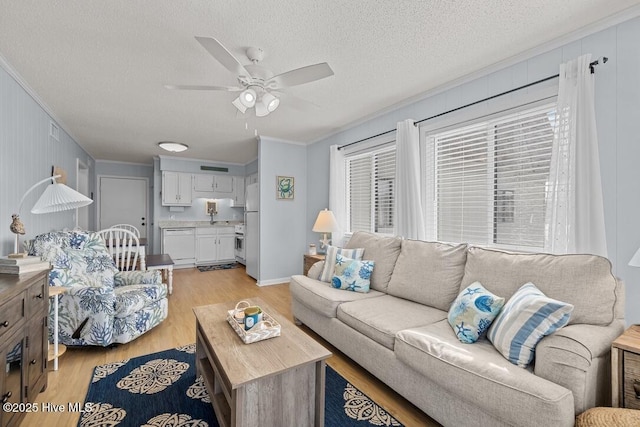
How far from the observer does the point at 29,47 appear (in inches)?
84.3

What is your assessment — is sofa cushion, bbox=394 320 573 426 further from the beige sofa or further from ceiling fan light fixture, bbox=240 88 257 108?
ceiling fan light fixture, bbox=240 88 257 108

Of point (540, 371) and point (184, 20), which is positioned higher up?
point (184, 20)

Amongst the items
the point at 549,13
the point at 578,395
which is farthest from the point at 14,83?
the point at 578,395

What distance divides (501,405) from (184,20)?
2769 mm

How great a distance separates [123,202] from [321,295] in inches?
258

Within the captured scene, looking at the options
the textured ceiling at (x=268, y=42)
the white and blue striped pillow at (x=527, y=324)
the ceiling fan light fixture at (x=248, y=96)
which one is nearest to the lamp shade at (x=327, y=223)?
the textured ceiling at (x=268, y=42)

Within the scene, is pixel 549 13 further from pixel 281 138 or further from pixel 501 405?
pixel 281 138

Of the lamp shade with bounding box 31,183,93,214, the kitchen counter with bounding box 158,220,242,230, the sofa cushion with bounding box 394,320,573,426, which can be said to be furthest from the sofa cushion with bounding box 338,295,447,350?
the kitchen counter with bounding box 158,220,242,230

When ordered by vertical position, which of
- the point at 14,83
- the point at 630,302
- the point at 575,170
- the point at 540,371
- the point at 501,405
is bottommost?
the point at 501,405

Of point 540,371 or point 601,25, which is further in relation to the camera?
point 601,25

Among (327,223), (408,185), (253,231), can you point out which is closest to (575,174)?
(408,185)

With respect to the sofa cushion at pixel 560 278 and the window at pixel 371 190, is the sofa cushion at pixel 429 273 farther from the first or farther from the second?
the window at pixel 371 190

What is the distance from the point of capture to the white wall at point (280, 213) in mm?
4750

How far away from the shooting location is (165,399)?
1.87 metres
